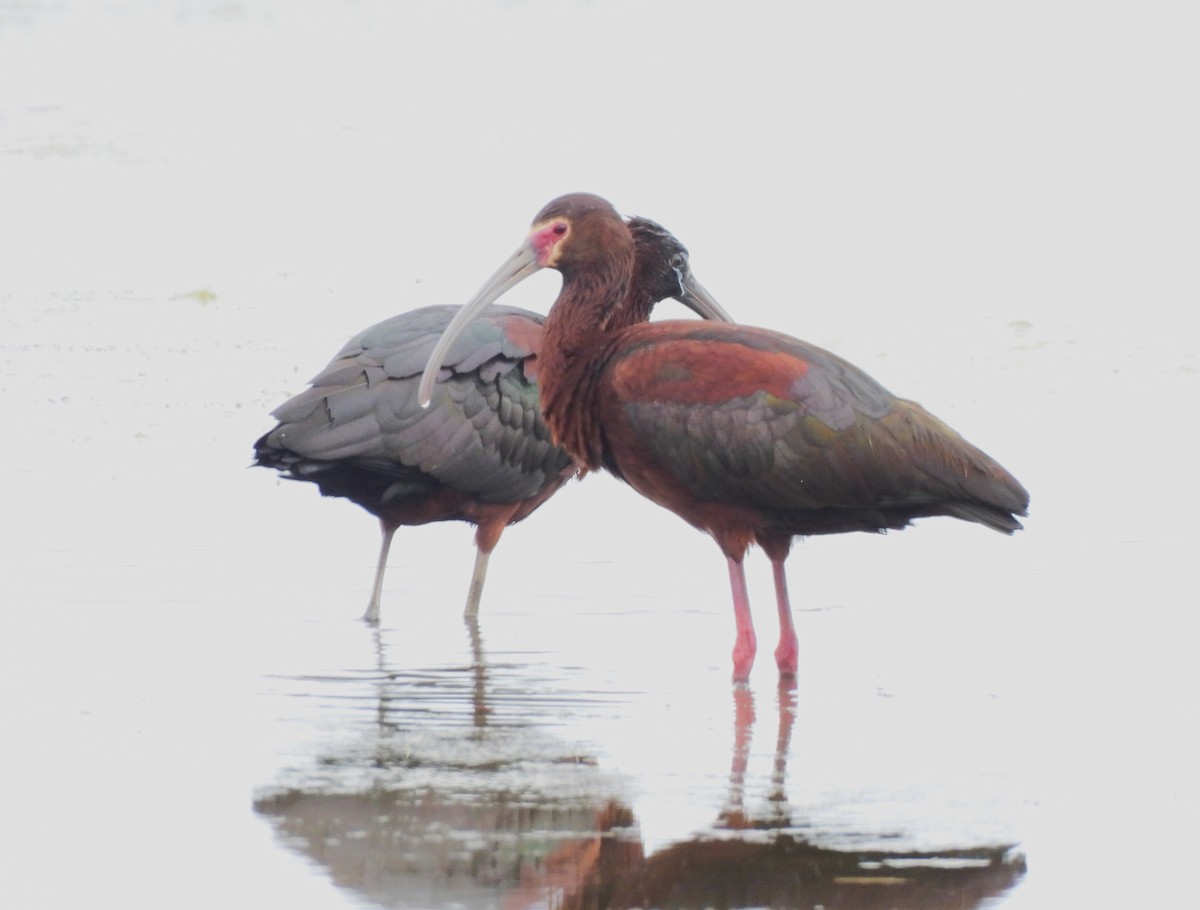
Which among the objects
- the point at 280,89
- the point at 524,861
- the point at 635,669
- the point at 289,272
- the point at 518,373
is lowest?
the point at 524,861

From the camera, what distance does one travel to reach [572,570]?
29.6 feet

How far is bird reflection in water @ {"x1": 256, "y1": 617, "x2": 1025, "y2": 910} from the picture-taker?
4887mm

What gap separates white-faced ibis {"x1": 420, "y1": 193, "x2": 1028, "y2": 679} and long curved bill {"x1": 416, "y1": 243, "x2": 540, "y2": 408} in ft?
0.69

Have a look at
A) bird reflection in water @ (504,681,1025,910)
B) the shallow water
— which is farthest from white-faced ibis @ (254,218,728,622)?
bird reflection in water @ (504,681,1025,910)

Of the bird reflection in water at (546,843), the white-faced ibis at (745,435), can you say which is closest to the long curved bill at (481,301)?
the white-faced ibis at (745,435)

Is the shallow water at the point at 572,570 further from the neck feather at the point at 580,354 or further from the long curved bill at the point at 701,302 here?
the long curved bill at the point at 701,302

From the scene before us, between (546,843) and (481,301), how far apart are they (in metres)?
3.01

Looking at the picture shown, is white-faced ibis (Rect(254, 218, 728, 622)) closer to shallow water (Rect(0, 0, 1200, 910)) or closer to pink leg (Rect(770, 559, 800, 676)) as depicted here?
shallow water (Rect(0, 0, 1200, 910))

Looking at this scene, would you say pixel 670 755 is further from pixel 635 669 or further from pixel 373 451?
pixel 373 451

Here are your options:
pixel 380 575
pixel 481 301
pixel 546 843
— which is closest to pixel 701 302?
pixel 481 301

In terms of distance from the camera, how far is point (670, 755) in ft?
20.0

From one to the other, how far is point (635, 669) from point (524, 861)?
7.02 ft

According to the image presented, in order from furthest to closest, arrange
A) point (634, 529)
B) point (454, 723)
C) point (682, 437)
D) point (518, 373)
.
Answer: point (634, 529) → point (518, 373) → point (682, 437) → point (454, 723)

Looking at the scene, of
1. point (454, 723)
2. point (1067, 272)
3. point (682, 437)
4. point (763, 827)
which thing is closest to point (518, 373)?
point (682, 437)
